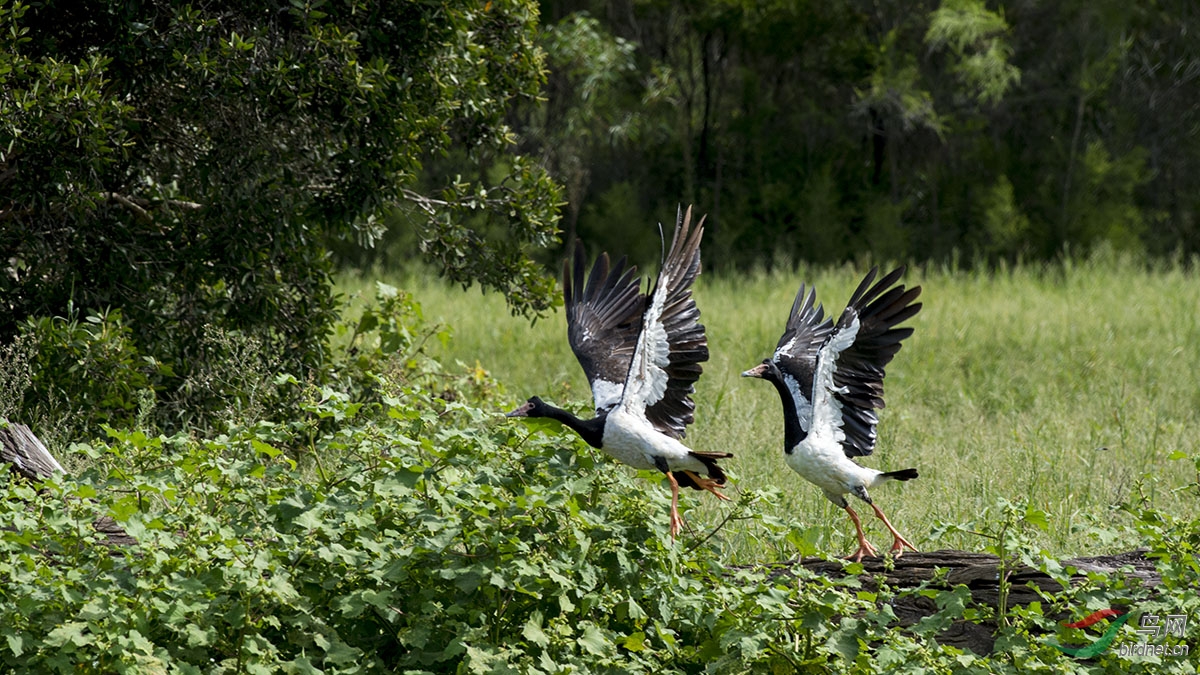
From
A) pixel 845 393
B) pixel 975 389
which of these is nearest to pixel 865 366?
pixel 845 393

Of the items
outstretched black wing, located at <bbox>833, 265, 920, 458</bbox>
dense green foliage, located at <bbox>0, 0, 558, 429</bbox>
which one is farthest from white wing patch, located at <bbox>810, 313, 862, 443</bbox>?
dense green foliage, located at <bbox>0, 0, 558, 429</bbox>

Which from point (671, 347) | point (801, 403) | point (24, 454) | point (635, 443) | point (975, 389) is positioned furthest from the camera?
point (975, 389)

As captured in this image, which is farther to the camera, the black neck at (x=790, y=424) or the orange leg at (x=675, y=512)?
the black neck at (x=790, y=424)

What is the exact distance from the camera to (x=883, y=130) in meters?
18.2

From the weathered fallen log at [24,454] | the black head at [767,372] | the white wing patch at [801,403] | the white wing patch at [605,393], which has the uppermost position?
the black head at [767,372]

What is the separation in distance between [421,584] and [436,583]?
1.8 inches

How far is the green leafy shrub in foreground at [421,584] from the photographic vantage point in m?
3.34

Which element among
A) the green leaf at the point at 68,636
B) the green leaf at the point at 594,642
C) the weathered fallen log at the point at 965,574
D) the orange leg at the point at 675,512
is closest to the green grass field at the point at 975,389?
the orange leg at the point at 675,512

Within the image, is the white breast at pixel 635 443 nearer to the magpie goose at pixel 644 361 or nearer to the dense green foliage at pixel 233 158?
the magpie goose at pixel 644 361

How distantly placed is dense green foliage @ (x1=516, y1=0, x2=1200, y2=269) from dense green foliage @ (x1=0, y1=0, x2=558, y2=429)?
31.8 feet

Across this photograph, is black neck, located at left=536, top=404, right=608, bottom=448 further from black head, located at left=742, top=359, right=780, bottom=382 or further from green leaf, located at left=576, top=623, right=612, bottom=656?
green leaf, located at left=576, top=623, right=612, bottom=656

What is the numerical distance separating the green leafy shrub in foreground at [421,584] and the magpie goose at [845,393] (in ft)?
2.23

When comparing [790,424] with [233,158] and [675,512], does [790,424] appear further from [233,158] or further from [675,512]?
[233,158]

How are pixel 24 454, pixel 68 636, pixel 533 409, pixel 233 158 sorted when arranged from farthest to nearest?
1. pixel 233 158
2. pixel 24 454
3. pixel 533 409
4. pixel 68 636
